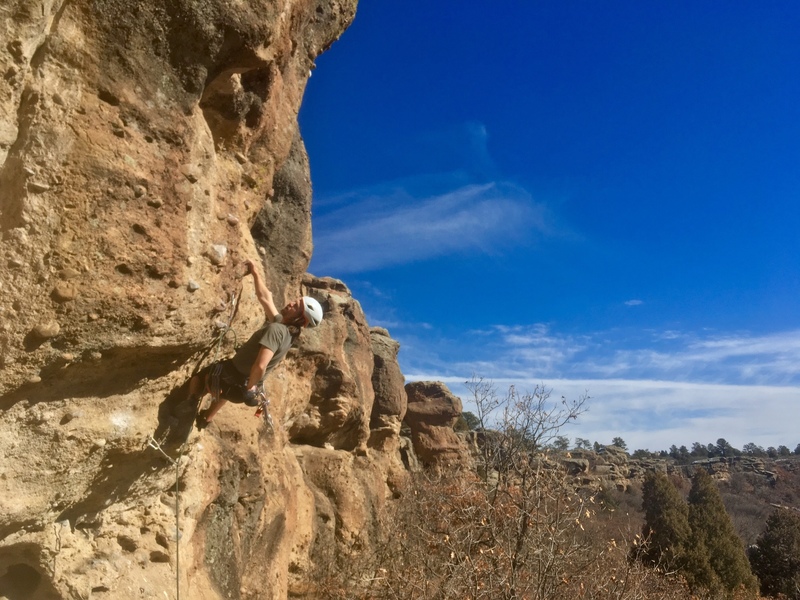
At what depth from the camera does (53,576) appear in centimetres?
416

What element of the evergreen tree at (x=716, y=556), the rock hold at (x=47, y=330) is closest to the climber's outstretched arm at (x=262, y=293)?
the rock hold at (x=47, y=330)

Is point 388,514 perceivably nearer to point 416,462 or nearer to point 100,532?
point 416,462

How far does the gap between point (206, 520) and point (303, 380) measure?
4.54m

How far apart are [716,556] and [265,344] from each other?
19.7 m

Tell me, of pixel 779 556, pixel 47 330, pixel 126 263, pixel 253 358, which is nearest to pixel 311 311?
pixel 253 358

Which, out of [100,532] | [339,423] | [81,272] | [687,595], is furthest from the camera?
[687,595]

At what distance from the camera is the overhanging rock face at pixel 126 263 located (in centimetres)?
322

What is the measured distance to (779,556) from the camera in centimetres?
2095

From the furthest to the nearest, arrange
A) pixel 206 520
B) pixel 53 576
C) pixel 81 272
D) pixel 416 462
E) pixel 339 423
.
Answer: pixel 416 462, pixel 339 423, pixel 206 520, pixel 53 576, pixel 81 272

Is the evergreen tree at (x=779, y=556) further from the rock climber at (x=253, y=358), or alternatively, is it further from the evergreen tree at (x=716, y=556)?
the rock climber at (x=253, y=358)

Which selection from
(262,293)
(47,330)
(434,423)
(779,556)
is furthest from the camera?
(434,423)

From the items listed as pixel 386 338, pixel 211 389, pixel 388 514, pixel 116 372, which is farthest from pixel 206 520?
pixel 386 338

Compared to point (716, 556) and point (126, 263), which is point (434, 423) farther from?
point (126, 263)

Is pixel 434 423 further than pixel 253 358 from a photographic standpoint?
Yes
